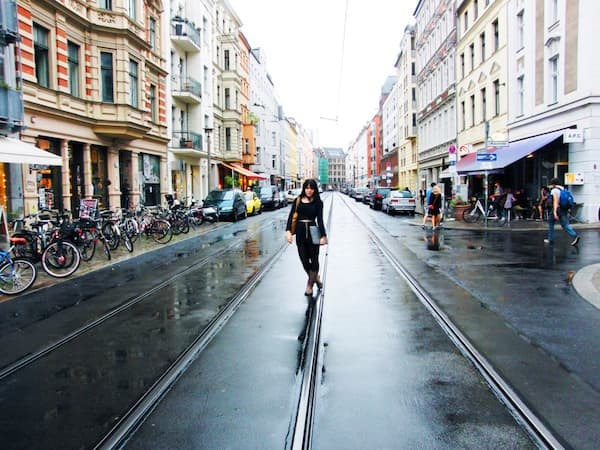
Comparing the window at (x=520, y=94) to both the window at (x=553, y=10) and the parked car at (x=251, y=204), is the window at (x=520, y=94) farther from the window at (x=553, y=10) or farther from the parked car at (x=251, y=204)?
the parked car at (x=251, y=204)

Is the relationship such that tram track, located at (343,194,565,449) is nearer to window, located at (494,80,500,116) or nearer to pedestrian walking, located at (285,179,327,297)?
pedestrian walking, located at (285,179,327,297)

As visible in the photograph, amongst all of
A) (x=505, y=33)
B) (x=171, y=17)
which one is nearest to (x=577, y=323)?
(x=505, y=33)

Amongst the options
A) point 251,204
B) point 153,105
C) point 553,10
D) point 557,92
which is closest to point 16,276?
point 557,92

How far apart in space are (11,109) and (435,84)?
37.4 metres

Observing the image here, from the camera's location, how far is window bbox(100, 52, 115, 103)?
22.0 m

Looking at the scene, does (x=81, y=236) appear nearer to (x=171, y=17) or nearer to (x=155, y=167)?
(x=155, y=167)

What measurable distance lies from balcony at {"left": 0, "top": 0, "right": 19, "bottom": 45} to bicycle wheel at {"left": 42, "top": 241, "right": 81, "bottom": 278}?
7.77 meters

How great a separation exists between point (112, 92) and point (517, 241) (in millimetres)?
16460

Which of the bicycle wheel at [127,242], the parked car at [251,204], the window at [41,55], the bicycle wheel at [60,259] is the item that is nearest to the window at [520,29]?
the parked car at [251,204]

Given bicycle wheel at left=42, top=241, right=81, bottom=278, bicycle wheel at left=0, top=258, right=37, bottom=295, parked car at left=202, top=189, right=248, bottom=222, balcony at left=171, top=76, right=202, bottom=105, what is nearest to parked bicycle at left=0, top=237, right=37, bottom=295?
bicycle wheel at left=0, top=258, right=37, bottom=295

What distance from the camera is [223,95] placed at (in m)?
47.5

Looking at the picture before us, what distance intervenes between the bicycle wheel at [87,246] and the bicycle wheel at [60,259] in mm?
1931

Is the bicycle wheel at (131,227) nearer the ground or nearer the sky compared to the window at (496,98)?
nearer the ground

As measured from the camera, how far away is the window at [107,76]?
22.0 metres
